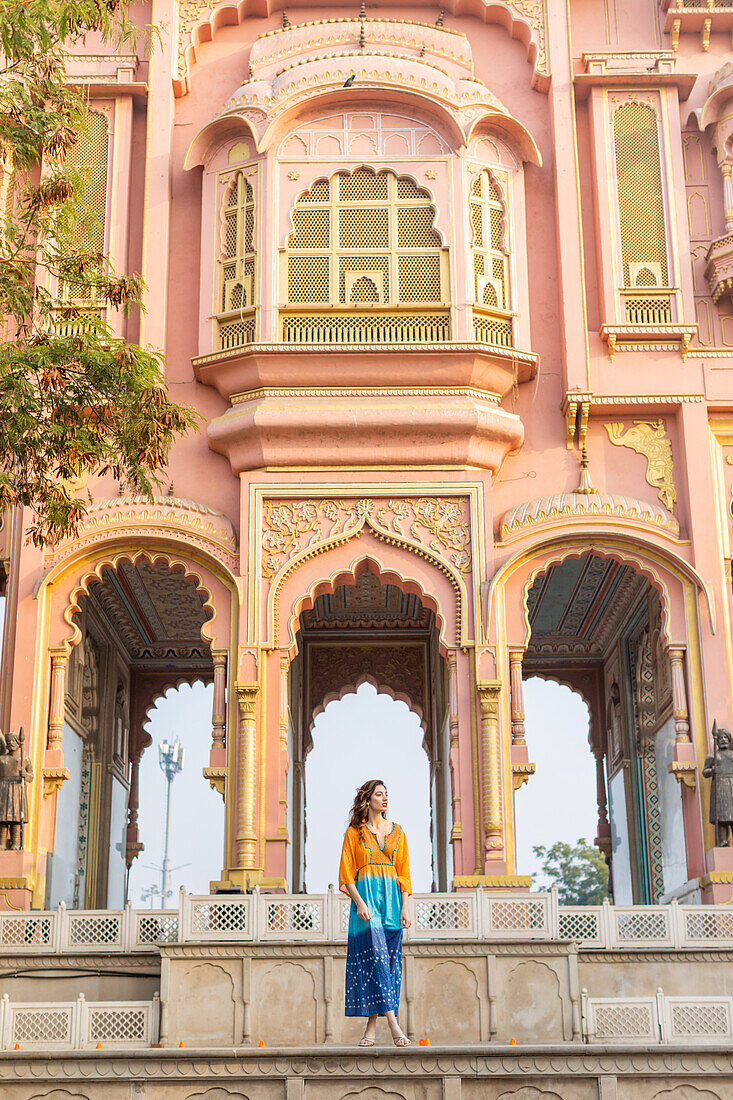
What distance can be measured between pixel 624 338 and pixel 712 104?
2942 mm

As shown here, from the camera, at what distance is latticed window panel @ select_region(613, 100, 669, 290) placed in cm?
1519

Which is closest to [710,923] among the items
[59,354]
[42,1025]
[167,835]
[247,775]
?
[247,775]

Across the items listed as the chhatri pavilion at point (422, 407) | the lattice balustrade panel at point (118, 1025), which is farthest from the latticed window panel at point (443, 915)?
the lattice balustrade panel at point (118, 1025)

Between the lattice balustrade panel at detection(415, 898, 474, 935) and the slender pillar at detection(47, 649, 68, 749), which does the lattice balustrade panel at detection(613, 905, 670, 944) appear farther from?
the slender pillar at detection(47, 649, 68, 749)

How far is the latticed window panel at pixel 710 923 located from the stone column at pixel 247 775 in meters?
3.92

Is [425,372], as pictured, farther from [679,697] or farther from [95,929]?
[95,929]

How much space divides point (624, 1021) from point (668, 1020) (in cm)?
33

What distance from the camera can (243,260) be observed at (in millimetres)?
15008

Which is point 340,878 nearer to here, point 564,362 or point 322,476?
point 322,476

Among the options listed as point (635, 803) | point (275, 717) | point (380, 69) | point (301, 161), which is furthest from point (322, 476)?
point (635, 803)

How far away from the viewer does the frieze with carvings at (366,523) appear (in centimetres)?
1413

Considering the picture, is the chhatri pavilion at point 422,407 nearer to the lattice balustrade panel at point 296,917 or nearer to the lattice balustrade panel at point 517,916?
the lattice balustrade panel at point 517,916

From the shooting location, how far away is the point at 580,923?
11445 millimetres

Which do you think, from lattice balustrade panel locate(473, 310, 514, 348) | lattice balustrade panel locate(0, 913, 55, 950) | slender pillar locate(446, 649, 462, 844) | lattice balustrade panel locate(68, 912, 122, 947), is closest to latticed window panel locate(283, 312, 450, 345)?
lattice balustrade panel locate(473, 310, 514, 348)
